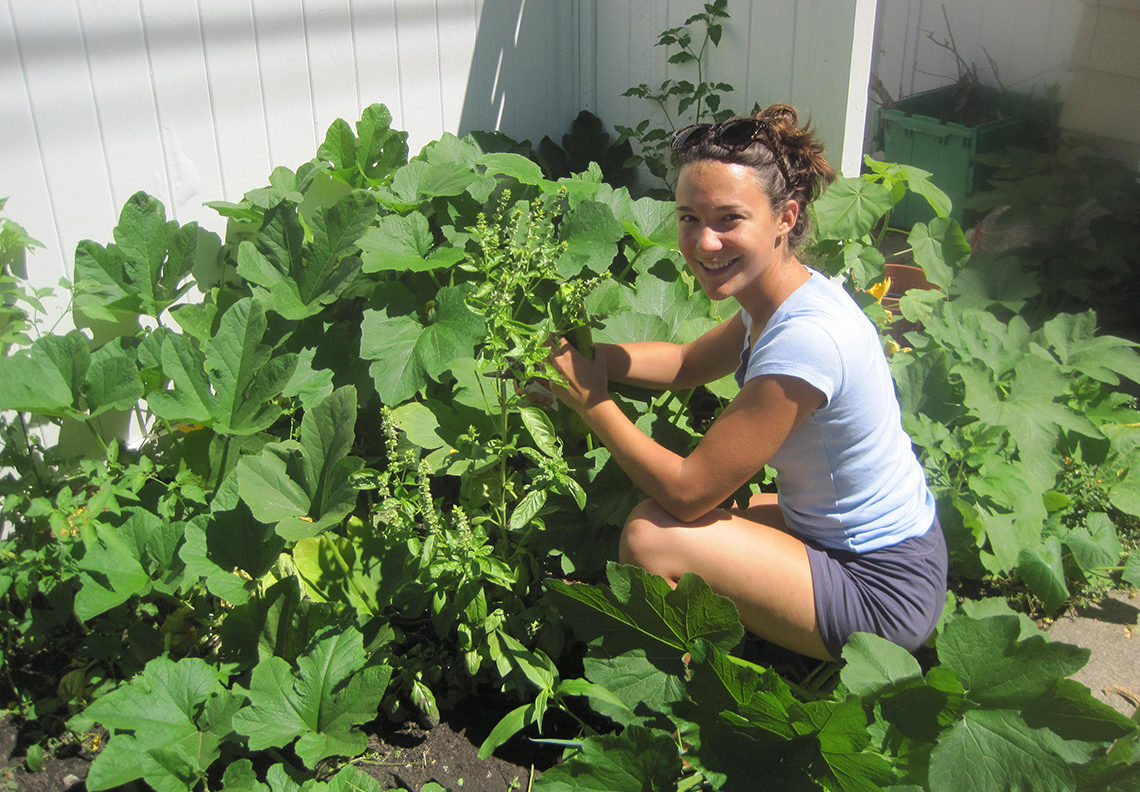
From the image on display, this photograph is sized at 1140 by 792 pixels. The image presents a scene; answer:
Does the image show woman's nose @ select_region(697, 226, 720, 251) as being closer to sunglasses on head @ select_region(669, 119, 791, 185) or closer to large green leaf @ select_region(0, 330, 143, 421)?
sunglasses on head @ select_region(669, 119, 791, 185)

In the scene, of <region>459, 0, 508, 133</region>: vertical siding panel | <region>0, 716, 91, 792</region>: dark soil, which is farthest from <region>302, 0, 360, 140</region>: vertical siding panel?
<region>0, 716, 91, 792</region>: dark soil

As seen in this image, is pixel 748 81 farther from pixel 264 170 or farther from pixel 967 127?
pixel 264 170

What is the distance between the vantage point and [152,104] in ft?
9.39

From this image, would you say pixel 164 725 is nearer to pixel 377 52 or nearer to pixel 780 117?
pixel 780 117

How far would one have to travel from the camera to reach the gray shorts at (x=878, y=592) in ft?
6.65

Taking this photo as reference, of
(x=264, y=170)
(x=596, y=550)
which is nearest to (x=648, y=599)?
(x=596, y=550)

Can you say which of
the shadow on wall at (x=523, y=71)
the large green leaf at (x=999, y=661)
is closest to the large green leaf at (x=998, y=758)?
the large green leaf at (x=999, y=661)

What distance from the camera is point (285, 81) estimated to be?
10.4 ft

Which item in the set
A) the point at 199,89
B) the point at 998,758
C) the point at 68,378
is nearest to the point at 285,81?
the point at 199,89

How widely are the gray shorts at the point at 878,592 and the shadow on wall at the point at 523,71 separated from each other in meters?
2.38

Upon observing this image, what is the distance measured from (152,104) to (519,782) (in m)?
2.13

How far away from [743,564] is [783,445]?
264mm

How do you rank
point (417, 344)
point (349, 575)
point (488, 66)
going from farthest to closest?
point (488, 66) → point (417, 344) → point (349, 575)

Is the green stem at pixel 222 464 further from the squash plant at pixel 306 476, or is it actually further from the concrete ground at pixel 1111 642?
the concrete ground at pixel 1111 642
